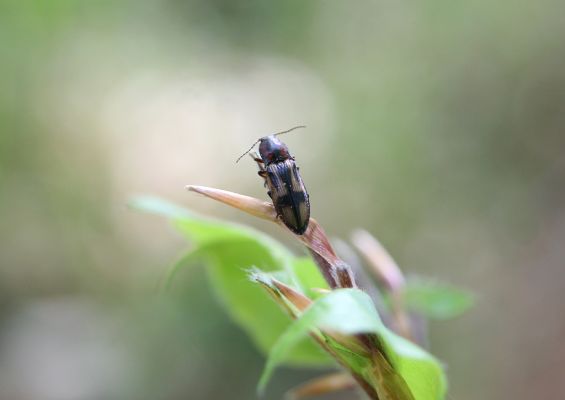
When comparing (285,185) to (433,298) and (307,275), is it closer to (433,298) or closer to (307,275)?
(307,275)

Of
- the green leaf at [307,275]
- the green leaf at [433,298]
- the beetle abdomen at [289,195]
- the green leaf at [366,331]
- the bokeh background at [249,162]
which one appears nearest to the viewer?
the green leaf at [366,331]

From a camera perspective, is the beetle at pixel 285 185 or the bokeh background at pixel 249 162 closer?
the beetle at pixel 285 185

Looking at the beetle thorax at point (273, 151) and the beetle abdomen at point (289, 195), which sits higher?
the beetle thorax at point (273, 151)

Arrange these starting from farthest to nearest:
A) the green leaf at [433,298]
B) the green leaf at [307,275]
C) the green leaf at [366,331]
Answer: the green leaf at [433,298] → the green leaf at [307,275] → the green leaf at [366,331]

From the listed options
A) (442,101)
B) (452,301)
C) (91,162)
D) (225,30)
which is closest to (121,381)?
(91,162)

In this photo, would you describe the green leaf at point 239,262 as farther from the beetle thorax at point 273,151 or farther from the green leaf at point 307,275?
the beetle thorax at point 273,151

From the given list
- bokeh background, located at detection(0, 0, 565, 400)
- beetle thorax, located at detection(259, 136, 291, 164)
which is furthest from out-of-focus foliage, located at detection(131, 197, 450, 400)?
bokeh background, located at detection(0, 0, 565, 400)

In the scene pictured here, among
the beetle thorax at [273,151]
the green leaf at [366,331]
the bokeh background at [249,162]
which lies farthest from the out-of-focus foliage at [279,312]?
the bokeh background at [249,162]
